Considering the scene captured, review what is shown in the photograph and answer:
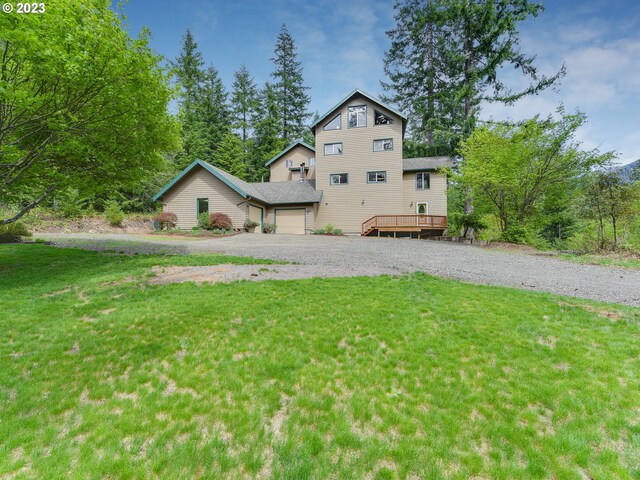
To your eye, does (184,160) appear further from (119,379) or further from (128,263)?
(119,379)

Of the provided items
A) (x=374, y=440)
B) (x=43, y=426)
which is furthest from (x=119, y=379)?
(x=374, y=440)

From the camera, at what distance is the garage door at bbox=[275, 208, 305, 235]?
76.0 ft

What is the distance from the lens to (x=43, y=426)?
2701mm

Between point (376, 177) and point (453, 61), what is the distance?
1255 centimetres

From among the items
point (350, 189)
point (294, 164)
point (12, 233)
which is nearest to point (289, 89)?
point (294, 164)

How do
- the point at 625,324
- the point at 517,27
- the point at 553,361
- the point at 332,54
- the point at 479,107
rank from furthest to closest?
the point at 479,107, the point at 517,27, the point at 332,54, the point at 625,324, the point at 553,361

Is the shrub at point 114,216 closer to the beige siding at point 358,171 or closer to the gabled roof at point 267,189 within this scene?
the gabled roof at point 267,189

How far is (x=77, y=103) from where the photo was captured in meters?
7.52

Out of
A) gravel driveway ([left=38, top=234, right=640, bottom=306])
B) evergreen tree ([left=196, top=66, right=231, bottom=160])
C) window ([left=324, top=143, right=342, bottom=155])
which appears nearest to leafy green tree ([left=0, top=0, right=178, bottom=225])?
gravel driveway ([left=38, top=234, right=640, bottom=306])

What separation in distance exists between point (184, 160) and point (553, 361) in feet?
121

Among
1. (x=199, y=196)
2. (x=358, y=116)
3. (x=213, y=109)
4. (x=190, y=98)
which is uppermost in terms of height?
(x=190, y=98)

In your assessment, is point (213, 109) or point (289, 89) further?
point (213, 109)

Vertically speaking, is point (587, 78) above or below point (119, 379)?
above

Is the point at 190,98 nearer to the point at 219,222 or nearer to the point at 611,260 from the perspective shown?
Result: the point at 219,222
